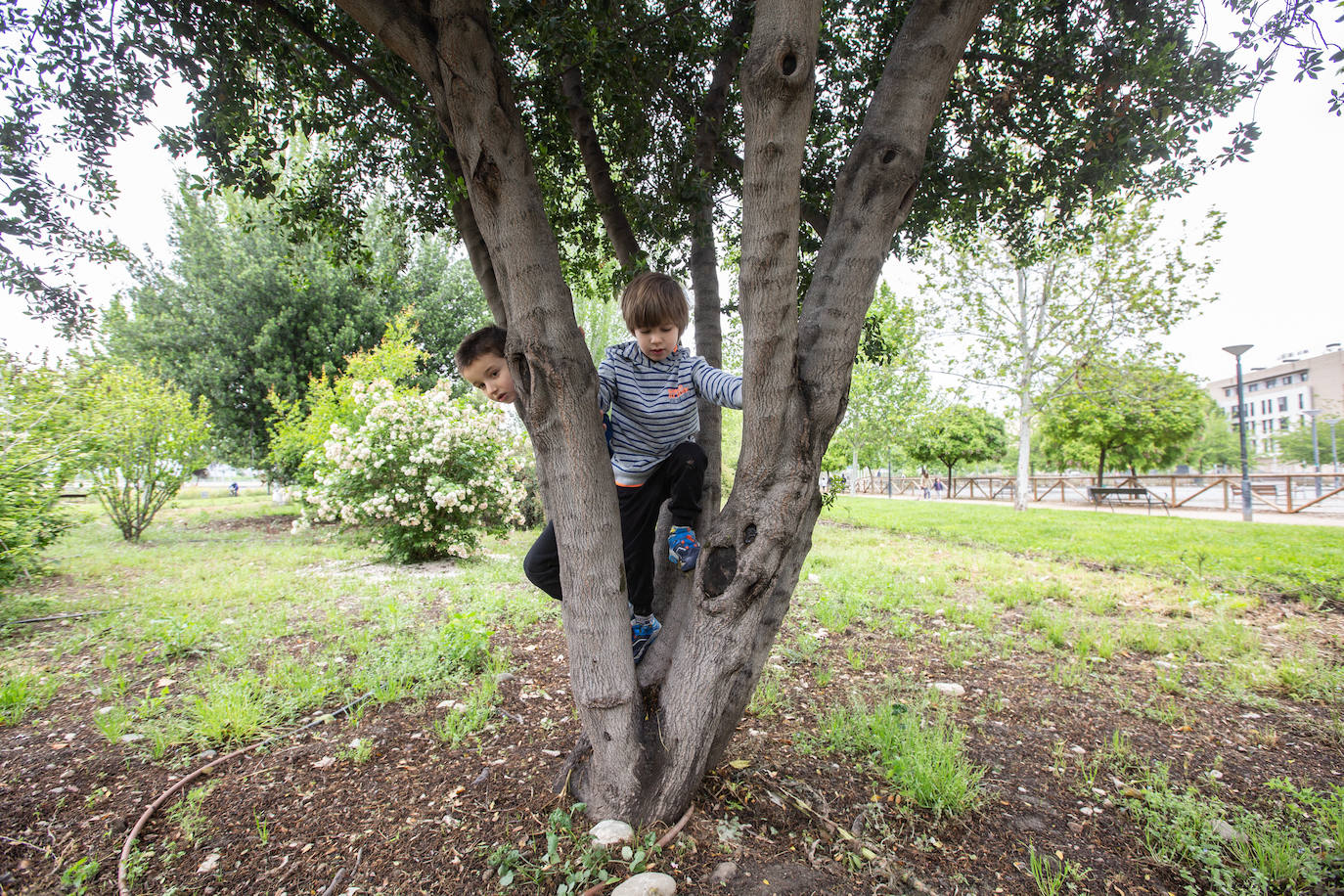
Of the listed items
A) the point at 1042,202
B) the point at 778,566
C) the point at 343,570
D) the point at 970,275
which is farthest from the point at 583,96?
the point at 970,275

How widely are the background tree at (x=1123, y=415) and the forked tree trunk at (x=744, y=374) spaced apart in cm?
1565

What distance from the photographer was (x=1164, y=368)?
14148 millimetres

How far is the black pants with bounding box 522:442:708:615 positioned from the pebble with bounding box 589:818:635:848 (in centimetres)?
79

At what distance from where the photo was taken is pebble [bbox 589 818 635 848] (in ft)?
6.12

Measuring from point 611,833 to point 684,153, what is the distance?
326cm

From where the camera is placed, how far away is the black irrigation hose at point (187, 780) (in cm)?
180

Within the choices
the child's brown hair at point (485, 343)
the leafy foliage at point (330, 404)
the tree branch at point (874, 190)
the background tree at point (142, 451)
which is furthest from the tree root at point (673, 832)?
the background tree at point (142, 451)

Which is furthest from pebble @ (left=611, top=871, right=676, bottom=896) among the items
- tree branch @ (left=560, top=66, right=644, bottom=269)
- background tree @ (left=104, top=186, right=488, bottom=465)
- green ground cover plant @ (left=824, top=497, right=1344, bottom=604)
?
background tree @ (left=104, top=186, right=488, bottom=465)

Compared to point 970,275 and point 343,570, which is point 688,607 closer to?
point 343,570

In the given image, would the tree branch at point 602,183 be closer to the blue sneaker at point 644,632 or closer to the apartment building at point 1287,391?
the blue sneaker at point 644,632

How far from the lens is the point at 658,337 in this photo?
219 cm

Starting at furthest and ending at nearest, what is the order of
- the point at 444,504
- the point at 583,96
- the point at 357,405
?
the point at 357,405 → the point at 444,504 → the point at 583,96

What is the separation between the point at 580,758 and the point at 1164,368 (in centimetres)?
1734

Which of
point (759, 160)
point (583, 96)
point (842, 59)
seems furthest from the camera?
point (842, 59)
